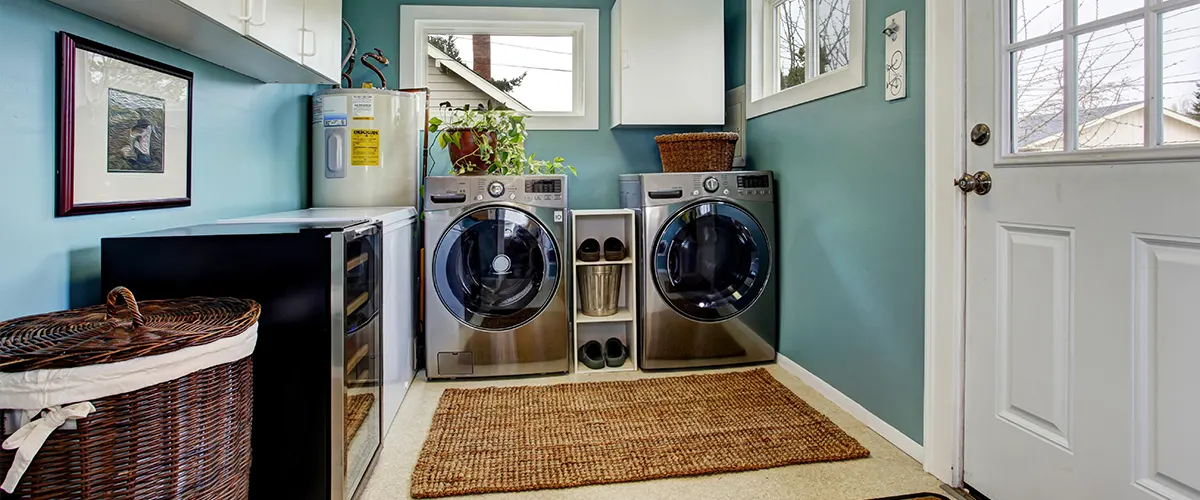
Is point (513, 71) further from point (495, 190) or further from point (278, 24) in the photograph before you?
point (278, 24)

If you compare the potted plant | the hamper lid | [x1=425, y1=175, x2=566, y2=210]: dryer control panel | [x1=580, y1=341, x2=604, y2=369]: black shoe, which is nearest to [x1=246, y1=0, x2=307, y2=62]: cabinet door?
the hamper lid

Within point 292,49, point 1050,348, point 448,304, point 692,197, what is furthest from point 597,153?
point 1050,348

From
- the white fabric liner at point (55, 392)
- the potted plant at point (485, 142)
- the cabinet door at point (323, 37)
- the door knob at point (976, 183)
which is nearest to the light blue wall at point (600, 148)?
the potted plant at point (485, 142)

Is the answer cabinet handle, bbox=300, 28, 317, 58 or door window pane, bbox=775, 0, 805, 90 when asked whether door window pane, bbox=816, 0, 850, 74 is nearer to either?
door window pane, bbox=775, 0, 805, 90

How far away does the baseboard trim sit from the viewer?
1.91 metres

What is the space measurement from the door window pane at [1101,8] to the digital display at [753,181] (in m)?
1.51

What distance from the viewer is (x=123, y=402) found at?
3.08 ft

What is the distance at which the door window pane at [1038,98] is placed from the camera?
1432mm

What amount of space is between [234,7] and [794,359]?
245cm

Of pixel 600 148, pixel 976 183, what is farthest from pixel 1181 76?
pixel 600 148

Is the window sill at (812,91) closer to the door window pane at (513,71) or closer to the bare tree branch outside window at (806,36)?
the bare tree branch outside window at (806,36)

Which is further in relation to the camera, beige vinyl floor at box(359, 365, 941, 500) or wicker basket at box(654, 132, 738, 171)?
wicker basket at box(654, 132, 738, 171)

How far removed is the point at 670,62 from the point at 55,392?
2772mm

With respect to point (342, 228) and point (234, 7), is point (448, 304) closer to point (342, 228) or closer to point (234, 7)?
point (342, 228)
